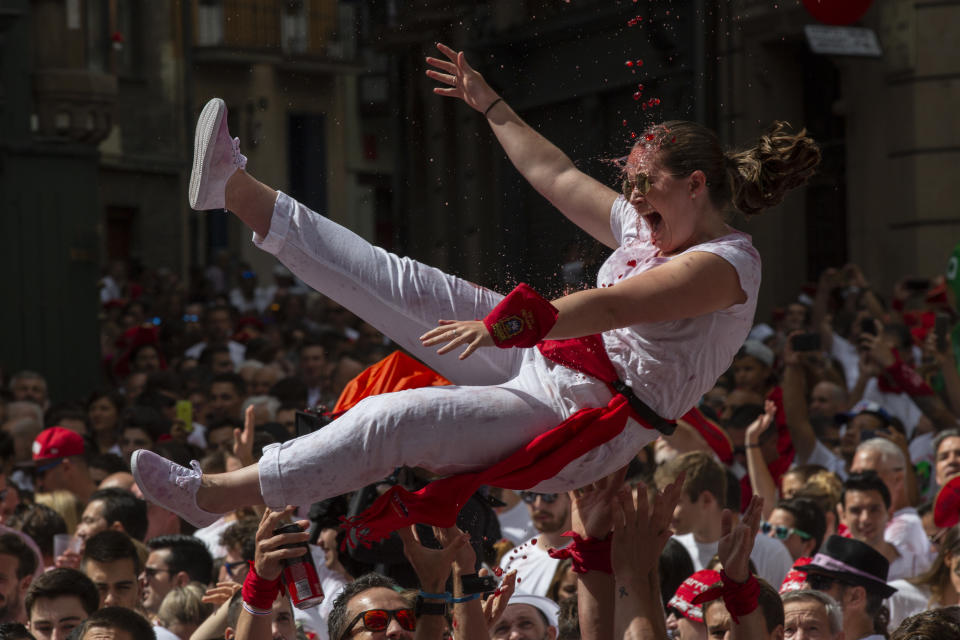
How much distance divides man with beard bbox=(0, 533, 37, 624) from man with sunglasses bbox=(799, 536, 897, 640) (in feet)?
9.46

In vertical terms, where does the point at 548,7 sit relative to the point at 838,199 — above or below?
above

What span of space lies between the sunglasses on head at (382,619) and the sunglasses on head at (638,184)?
1.40m

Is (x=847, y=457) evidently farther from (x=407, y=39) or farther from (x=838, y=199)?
(x=838, y=199)

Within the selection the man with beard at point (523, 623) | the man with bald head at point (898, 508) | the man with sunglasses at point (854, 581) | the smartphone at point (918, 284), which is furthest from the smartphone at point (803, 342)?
the man with beard at point (523, 623)

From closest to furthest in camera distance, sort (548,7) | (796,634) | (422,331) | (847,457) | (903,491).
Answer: (422,331) < (548,7) < (796,634) < (903,491) < (847,457)

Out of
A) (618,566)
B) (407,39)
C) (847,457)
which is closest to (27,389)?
(847,457)

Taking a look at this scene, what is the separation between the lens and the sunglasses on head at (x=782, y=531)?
652cm

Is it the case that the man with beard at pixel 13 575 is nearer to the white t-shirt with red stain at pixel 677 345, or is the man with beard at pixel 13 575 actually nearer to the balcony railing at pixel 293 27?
the balcony railing at pixel 293 27

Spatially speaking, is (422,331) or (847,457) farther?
(847,457)

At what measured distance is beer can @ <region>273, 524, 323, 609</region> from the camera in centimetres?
430

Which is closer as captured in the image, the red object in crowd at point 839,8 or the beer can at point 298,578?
the beer can at point 298,578

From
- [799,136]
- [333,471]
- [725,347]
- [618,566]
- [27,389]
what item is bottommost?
[27,389]

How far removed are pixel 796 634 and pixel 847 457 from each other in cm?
330

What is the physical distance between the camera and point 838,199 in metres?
15.9
